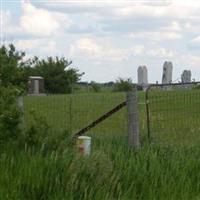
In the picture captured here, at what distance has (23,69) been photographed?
9.01 meters

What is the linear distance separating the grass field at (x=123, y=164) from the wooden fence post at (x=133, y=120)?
0.43ft

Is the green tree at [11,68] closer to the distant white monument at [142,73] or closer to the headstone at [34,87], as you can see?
the headstone at [34,87]

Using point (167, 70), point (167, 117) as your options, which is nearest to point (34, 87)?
point (167, 70)

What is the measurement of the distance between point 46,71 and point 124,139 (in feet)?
145

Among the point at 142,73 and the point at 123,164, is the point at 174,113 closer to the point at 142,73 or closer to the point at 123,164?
the point at 123,164

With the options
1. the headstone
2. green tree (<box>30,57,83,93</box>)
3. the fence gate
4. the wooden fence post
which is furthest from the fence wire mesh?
green tree (<box>30,57,83,93</box>)

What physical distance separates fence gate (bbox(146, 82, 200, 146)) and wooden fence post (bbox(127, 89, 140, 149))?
361 mm

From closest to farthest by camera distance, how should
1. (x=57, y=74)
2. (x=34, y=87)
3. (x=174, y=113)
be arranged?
(x=174, y=113) < (x=34, y=87) < (x=57, y=74)

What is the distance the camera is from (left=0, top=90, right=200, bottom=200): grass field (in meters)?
7.06

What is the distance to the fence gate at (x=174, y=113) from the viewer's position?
32.5 ft

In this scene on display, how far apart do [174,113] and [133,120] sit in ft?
2.88

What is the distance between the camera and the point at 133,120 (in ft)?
Result: 31.4

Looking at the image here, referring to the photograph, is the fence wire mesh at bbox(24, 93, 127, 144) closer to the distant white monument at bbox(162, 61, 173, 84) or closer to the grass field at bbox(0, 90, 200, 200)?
the grass field at bbox(0, 90, 200, 200)

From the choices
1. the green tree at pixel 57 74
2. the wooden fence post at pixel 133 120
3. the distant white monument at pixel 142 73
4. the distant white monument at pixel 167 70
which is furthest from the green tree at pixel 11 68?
the green tree at pixel 57 74
